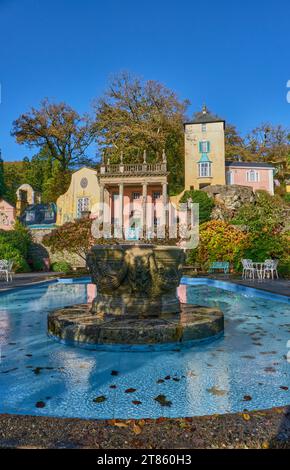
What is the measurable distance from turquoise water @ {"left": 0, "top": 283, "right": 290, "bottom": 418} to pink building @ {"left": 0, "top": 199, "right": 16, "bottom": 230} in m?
26.8

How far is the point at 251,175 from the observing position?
36.7 metres

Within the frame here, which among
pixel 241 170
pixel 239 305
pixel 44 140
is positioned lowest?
pixel 239 305

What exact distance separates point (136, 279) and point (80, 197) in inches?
1112

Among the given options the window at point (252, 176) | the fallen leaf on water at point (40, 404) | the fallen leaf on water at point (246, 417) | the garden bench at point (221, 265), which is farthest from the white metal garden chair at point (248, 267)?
the window at point (252, 176)

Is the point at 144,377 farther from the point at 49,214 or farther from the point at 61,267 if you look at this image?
the point at 49,214

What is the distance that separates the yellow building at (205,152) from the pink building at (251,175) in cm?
229

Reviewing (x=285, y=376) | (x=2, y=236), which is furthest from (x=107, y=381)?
(x=2, y=236)

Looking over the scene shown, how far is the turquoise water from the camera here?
319cm

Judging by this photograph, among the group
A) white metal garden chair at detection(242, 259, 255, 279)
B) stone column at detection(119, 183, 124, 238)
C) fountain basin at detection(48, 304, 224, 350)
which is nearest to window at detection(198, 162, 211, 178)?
stone column at detection(119, 183, 124, 238)

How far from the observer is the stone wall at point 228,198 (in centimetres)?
2894
